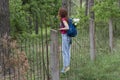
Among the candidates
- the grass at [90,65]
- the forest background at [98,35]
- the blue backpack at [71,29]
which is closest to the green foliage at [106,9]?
the forest background at [98,35]

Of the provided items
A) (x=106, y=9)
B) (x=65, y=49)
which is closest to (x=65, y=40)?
(x=65, y=49)

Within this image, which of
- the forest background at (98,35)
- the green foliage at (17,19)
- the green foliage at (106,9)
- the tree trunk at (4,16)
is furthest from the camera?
the green foliage at (17,19)

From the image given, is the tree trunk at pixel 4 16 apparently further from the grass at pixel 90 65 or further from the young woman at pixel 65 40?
the grass at pixel 90 65

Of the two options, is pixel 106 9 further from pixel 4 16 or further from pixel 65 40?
pixel 4 16

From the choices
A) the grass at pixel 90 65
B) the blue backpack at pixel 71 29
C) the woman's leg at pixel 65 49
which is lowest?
the grass at pixel 90 65

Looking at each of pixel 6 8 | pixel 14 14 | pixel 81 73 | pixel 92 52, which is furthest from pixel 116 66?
pixel 14 14

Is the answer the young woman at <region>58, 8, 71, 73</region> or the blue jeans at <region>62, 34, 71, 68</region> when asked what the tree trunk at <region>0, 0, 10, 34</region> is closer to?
the young woman at <region>58, 8, 71, 73</region>

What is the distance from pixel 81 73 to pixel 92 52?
1354 mm

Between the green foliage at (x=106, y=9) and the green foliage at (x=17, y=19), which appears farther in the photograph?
the green foliage at (x=17, y=19)

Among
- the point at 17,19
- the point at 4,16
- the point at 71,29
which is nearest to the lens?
the point at 71,29

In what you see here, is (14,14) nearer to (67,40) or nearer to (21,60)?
(67,40)

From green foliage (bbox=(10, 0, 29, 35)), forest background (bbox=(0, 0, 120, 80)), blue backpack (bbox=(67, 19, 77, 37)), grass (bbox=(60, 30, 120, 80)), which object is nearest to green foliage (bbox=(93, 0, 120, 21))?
forest background (bbox=(0, 0, 120, 80))

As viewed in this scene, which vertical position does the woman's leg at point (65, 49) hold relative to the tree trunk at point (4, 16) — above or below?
below

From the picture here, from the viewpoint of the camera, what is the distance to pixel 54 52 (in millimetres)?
5699
